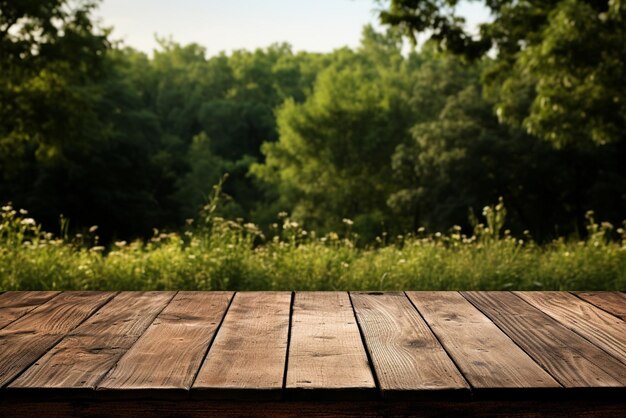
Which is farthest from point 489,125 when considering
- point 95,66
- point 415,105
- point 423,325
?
point 423,325

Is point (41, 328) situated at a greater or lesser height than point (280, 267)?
greater

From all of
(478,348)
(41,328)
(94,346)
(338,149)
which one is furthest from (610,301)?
(338,149)

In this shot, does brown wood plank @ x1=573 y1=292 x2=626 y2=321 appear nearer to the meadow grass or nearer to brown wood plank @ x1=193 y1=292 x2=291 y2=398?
brown wood plank @ x1=193 y1=292 x2=291 y2=398

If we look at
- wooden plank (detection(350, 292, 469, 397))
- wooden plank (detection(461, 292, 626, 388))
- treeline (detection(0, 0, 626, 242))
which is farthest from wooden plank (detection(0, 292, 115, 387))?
treeline (detection(0, 0, 626, 242))

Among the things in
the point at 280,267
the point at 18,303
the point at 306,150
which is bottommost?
the point at 280,267

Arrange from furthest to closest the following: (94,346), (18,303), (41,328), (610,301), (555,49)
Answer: (555,49), (610,301), (18,303), (41,328), (94,346)

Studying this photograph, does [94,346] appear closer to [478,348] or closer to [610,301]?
[478,348]

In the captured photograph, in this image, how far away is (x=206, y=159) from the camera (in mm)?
45969

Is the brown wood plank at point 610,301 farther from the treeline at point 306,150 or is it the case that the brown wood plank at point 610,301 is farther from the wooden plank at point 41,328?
the treeline at point 306,150

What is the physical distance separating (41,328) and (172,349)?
64 cm

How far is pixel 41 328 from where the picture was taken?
268cm

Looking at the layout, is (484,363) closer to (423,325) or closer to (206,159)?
(423,325)

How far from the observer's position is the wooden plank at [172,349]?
78.0 inches

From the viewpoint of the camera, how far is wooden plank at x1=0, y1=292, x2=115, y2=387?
2204 mm
